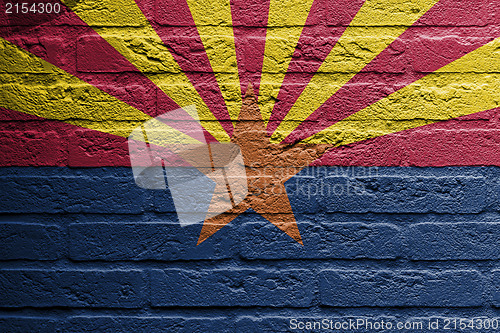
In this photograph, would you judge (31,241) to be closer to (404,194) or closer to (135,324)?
(135,324)

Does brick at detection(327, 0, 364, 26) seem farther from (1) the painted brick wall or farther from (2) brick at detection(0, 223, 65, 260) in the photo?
(2) brick at detection(0, 223, 65, 260)

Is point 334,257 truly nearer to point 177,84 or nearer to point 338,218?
point 338,218

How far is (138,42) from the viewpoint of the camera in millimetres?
651

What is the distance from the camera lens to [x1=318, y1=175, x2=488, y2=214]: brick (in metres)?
0.65

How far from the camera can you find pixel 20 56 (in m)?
0.65

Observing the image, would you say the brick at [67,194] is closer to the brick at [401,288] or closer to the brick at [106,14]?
the brick at [106,14]

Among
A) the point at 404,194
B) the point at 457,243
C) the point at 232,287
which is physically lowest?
the point at 232,287

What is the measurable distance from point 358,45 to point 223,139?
0.43 meters

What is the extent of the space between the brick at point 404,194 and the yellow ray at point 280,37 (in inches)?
12.0

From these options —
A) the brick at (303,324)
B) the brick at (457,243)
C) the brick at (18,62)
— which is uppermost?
the brick at (18,62)

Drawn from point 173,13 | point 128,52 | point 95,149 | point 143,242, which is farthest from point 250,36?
point 143,242

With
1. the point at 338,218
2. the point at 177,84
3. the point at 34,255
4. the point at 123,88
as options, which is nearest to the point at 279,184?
the point at 338,218

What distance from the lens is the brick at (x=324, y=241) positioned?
25.9 inches

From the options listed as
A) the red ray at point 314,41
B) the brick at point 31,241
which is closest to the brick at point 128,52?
the red ray at point 314,41
